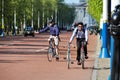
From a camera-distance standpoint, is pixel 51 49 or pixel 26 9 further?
pixel 26 9

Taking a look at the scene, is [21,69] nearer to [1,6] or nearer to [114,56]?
[114,56]

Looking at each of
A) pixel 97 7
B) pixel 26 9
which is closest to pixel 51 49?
pixel 97 7

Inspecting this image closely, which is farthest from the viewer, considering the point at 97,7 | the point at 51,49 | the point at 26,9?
the point at 26,9

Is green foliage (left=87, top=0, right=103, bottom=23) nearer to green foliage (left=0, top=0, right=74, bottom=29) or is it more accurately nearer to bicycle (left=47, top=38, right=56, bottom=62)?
bicycle (left=47, top=38, right=56, bottom=62)

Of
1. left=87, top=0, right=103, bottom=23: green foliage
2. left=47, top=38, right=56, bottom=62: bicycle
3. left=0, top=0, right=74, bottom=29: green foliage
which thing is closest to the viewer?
left=47, top=38, right=56, bottom=62: bicycle

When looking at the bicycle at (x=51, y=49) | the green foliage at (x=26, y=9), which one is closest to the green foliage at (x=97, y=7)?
the bicycle at (x=51, y=49)

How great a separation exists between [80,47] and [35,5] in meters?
102

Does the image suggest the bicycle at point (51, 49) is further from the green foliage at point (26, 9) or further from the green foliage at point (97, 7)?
the green foliage at point (26, 9)

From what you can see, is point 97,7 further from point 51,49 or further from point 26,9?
point 26,9

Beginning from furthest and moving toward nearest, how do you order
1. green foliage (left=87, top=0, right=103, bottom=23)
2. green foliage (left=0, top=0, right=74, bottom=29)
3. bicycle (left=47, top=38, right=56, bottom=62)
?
1. green foliage (left=0, top=0, right=74, bottom=29)
2. green foliage (left=87, top=0, right=103, bottom=23)
3. bicycle (left=47, top=38, right=56, bottom=62)

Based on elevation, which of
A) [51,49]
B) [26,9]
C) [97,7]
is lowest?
[51,49]

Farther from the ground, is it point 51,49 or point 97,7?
point 97,7

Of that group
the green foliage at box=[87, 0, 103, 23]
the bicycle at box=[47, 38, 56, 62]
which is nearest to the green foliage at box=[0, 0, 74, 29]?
the green foliage at box=[87, 0, 103, 23]

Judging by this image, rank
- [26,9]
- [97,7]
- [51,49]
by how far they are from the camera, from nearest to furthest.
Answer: [51,49] < [97,7] < [26,9]
